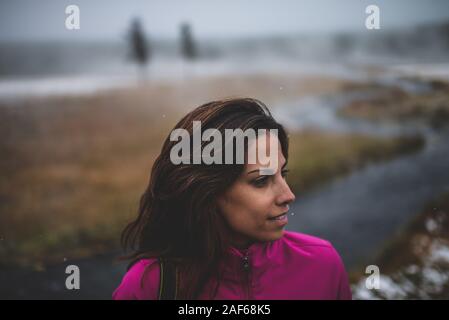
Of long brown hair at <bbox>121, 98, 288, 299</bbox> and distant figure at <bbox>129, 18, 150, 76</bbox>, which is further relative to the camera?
distant figure at <bbox>129, 18, 150, 76</bbox>

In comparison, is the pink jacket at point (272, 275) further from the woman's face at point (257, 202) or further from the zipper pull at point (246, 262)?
the woman's face at point (257, 202)

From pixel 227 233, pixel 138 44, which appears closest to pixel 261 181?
pixel 227 233

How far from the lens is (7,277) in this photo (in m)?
2.83

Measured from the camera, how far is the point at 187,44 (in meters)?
3.70

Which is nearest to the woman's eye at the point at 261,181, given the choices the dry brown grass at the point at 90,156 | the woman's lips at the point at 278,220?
the woman's lips at the point at 278,220

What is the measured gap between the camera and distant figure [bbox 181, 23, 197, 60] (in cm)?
344

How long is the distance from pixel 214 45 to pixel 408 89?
196cm

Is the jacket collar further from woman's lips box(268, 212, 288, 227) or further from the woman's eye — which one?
the woman's eye

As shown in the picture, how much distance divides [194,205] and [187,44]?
2.65 metres

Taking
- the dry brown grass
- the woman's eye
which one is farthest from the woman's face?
the dry brown grass

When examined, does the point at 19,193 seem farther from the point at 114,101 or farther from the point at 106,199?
the point at 114,101

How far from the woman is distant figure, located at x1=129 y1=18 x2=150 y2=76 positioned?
2.24 meters

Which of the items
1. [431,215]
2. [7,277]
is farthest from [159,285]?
[431,215]
